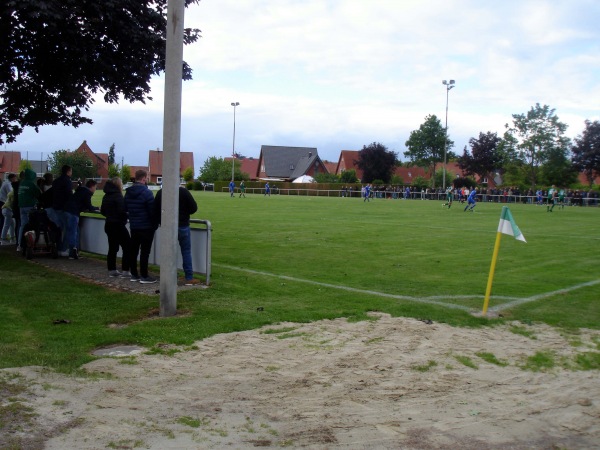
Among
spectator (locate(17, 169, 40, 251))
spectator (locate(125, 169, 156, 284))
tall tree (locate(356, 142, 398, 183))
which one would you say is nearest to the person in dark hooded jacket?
spectator (locate(125, 169, 156, 284))

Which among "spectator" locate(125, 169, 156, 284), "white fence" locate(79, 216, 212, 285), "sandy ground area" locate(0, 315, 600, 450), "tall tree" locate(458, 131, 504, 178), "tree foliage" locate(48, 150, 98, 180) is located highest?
"tall tree" locate(458, 131, 504, 178)

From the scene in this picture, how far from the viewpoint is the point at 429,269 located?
13617 mm

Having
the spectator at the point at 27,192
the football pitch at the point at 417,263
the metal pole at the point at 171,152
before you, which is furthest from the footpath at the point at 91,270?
the football pitch at the point at 417,263

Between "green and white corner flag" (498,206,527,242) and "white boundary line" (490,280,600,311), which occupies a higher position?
"green and white corner flag" (498,206,527,242)

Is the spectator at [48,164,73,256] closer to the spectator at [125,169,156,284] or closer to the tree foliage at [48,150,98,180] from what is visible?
the spectator at [125,169,156,284]

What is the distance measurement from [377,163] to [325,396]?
309 ft

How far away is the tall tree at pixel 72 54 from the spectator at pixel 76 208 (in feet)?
7.76

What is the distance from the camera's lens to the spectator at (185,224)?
10.5 m

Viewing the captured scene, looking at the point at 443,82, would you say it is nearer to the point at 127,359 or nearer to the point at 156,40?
the point at 156,40

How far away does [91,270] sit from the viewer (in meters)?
12.7

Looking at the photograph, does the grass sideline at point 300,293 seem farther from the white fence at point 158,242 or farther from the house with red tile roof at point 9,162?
the house with red tile roof at point 9,162

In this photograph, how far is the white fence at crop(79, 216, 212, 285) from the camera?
10820mm

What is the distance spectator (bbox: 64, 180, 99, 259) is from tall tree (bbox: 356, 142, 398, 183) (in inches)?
3390

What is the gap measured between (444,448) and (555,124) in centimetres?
8062
